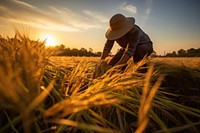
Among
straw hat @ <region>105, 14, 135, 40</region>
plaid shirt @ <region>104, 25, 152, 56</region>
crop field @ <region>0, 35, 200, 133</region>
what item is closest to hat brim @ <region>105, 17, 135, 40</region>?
straw hat @ <region>105, 14, 135, 40</region>

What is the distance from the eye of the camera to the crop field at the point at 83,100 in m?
0.43

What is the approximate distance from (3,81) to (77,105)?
6.3 inches

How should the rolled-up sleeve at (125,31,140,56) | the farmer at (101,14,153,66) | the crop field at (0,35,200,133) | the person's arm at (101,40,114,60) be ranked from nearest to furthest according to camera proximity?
the crop field at (0,35,200,133) → the rolled-up sleeve at (125,31,140,56) → the farmer at (101,14,153,66) → the person's arm at (101,40,114,60)

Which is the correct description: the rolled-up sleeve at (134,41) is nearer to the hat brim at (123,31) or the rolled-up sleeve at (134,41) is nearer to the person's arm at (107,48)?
the hat brim at (123,31)

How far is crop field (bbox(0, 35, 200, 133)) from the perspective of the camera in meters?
0.43

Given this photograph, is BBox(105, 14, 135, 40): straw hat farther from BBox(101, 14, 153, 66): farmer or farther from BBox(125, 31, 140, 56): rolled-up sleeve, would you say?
BBox(125, 31, 140, 56): rolled-up sleeve

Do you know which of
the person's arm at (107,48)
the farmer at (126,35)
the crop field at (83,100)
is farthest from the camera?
the person's arm at (107,48)

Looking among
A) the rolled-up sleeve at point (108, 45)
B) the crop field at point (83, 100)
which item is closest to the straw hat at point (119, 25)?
the rolled-up sleeve at point (108, 45)

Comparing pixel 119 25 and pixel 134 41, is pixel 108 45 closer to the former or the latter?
pixel 119 25

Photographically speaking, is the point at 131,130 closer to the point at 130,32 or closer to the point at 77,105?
the point at 77,105

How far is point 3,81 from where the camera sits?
0.40 meters

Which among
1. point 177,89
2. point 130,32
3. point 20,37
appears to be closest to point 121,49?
point 130,32

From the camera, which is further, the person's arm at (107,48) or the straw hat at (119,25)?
the person's arm at (107,48)

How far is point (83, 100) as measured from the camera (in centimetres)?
58
